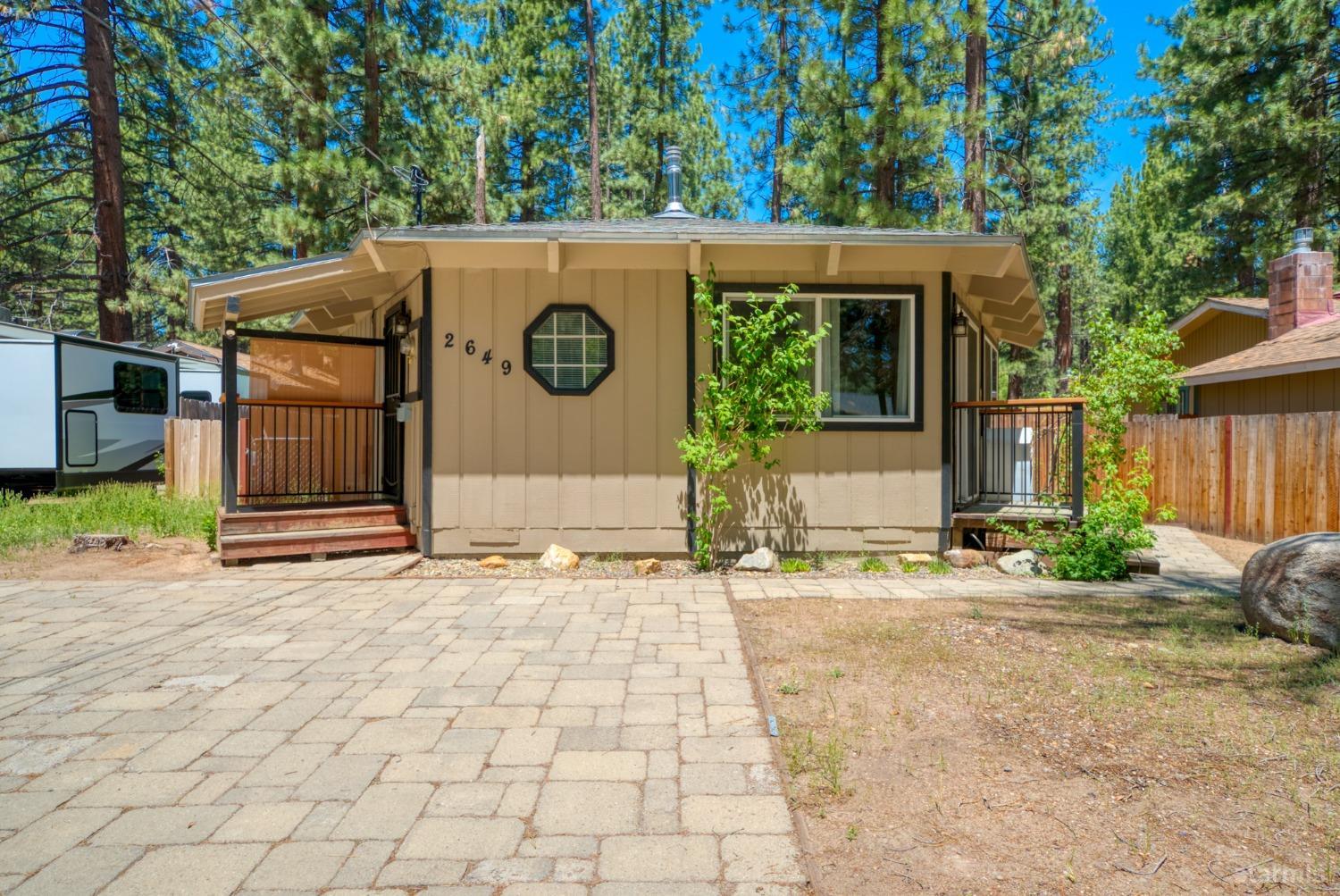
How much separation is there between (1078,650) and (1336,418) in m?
6.16

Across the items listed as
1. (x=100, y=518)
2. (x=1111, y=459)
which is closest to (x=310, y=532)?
(x=100, y=518)

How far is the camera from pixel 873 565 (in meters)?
6.20

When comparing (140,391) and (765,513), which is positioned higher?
(140,391)

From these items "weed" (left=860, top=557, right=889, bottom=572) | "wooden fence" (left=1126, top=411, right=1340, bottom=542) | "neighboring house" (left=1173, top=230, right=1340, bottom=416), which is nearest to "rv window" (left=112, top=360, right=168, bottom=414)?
"weed" (left=860, top=557, right=889, bottom=572)

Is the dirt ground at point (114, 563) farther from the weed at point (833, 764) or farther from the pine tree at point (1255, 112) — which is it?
the pine tree at point (1255, 112)

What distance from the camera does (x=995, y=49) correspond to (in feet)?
48.6

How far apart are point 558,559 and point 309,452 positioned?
2.89 meters

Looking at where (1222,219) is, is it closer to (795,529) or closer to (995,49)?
(995,49)

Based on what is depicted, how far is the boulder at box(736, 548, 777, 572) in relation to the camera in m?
6.10

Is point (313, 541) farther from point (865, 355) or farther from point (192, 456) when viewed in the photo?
point (192, 456)

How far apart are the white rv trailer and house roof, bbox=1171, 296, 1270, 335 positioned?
18.6 metres

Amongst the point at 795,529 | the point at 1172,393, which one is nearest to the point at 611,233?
the point at 795,529

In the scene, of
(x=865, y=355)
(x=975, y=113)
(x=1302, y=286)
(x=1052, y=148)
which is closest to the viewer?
(x=865, y=355)

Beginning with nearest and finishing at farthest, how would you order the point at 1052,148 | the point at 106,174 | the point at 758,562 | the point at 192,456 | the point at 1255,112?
the point at 758,562 → the point at 192,456 → the point at 106,174 → the point at 1255,112 → the point at 1052,148
